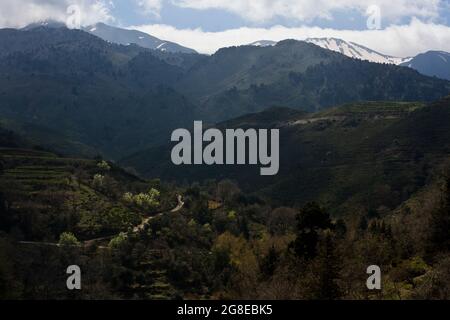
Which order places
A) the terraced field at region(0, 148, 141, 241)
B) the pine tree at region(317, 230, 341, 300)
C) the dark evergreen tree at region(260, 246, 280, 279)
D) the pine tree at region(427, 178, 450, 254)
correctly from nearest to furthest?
1. the pine tree at region(317, 230, 341, 300)
2. the pine tree at region(427, 178, 450, 254)
3. the dark evergreen tree at region(260, 246, 280, 279)
4. the terraced field at region(0, 148, 141, 241)

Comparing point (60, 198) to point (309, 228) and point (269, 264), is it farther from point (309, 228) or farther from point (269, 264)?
point (309, 228)

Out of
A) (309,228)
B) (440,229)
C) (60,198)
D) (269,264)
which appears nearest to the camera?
(440,229)

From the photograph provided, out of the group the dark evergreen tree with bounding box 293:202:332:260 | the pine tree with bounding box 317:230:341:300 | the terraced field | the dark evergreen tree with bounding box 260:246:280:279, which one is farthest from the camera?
the terraced field

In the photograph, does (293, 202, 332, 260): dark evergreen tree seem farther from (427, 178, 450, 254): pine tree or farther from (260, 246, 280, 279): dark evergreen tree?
(427, 178, 450, 254): pine tree

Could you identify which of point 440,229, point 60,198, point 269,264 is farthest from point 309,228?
point 60,198

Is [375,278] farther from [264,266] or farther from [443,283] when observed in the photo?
[264,266]

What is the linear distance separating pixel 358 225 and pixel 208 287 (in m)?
54.2

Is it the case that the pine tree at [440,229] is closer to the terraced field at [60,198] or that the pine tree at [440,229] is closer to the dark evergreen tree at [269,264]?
the dark evergreen tree at [269,264]

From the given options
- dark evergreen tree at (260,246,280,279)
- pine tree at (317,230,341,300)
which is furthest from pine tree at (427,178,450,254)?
dark evergreen tree at (260,246,280,279)

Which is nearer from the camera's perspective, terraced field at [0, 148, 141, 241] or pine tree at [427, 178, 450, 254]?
pine tree at [427, 178, 450, 254]

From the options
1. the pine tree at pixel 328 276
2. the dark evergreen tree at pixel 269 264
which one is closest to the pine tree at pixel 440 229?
the pine tree at pixel 328 276

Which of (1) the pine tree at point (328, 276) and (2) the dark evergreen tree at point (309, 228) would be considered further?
(2) the dark evergreen tree at point (309, 228)

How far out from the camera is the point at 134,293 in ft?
302

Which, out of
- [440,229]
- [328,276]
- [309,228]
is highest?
[440,229]
